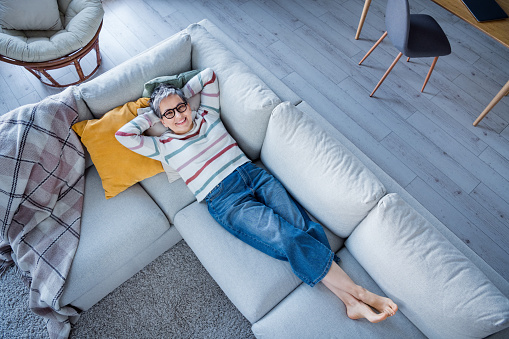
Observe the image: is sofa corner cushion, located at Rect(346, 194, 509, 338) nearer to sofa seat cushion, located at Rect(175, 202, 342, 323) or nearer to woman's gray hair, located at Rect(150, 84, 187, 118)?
sofa seat cushion, located at Rect(175, 202, 342, 323)

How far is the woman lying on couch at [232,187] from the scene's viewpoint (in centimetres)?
126

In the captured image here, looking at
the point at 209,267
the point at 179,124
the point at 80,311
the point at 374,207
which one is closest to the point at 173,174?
the point at 179,124

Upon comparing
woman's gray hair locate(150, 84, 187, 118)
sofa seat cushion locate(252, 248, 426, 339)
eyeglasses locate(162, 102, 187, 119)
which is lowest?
sofa seat cushion locate(252, 248, 426, 339)

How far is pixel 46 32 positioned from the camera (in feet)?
6.85

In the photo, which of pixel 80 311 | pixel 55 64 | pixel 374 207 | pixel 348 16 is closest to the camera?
pixel 374 207

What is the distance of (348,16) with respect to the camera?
2760mm

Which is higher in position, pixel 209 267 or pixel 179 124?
pixel 179 124

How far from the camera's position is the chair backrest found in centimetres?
171

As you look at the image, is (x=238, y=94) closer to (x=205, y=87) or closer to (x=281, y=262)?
(x=205, y=87)

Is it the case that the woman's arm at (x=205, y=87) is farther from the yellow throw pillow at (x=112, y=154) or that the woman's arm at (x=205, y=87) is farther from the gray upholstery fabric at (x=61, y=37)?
the gray upholstery fabric at (x=61, y=37)

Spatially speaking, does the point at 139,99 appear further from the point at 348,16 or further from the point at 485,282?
the point at 348,16

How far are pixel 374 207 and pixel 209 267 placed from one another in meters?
0.82

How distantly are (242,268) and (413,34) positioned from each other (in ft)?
6.56

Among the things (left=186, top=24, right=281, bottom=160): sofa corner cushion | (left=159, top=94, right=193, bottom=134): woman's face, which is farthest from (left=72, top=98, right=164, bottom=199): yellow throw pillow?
(left=186, top=24, right=281, bottom=160): sofa corner cushion
